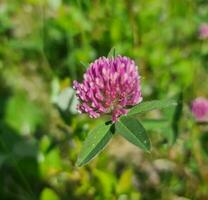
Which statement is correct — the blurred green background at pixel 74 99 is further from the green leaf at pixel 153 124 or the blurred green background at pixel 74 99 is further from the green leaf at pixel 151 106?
the green leaf at pixel 151 106

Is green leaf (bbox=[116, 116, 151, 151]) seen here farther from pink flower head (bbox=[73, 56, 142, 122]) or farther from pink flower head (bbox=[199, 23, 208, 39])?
pink flower head (bbox=[199, 23, 208, 39])

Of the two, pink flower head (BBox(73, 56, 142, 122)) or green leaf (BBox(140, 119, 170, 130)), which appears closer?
pink flower head (BBox(73, 56, 142, 122))

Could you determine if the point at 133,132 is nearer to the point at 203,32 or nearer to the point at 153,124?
the point at 153,124

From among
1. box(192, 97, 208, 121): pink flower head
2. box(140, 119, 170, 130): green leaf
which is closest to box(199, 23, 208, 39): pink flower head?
box(192, 97, 208, 121): pink flower head

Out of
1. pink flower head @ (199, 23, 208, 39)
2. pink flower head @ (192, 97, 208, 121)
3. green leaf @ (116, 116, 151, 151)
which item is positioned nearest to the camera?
green leaf @ (116, 116, 151, 151)

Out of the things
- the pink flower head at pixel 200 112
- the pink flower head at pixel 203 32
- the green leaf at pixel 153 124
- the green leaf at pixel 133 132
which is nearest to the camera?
the green leaf at pixel 133 132

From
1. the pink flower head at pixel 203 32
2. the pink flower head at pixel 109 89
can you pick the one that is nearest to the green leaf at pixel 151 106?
the pink flower head at pixel 109 89
